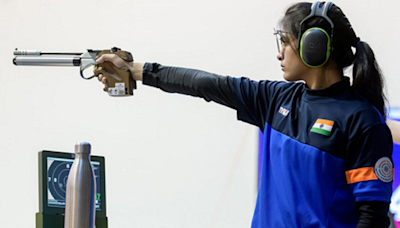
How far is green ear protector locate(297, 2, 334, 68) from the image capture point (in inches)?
52.4

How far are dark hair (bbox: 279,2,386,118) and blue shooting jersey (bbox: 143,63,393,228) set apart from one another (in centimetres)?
5

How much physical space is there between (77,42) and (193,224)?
1.31 meters

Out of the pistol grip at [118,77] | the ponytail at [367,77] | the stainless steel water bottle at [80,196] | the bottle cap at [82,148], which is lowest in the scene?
the stainless steel water bottle at [80,196]

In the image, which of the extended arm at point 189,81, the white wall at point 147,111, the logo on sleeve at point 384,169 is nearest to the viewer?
the logo on sleeve at point 384,169

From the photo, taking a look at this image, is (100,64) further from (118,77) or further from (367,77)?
(367,77)

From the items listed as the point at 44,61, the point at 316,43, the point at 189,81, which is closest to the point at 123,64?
the point at 189,81

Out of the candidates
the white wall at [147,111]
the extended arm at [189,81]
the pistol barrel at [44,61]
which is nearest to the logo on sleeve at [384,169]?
the extended arm at [189,81]

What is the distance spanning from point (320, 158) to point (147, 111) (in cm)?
167

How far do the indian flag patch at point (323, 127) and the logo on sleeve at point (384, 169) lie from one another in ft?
0.48

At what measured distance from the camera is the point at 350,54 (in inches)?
54.9

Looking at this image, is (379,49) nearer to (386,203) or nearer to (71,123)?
(386,203)

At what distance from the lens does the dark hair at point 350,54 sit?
4.42 ft

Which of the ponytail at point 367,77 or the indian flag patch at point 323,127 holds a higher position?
the ponytail at point 367,77

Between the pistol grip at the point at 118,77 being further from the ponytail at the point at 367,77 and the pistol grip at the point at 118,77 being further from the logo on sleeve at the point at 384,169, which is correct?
the logo on sleeve at the point at 384,169
